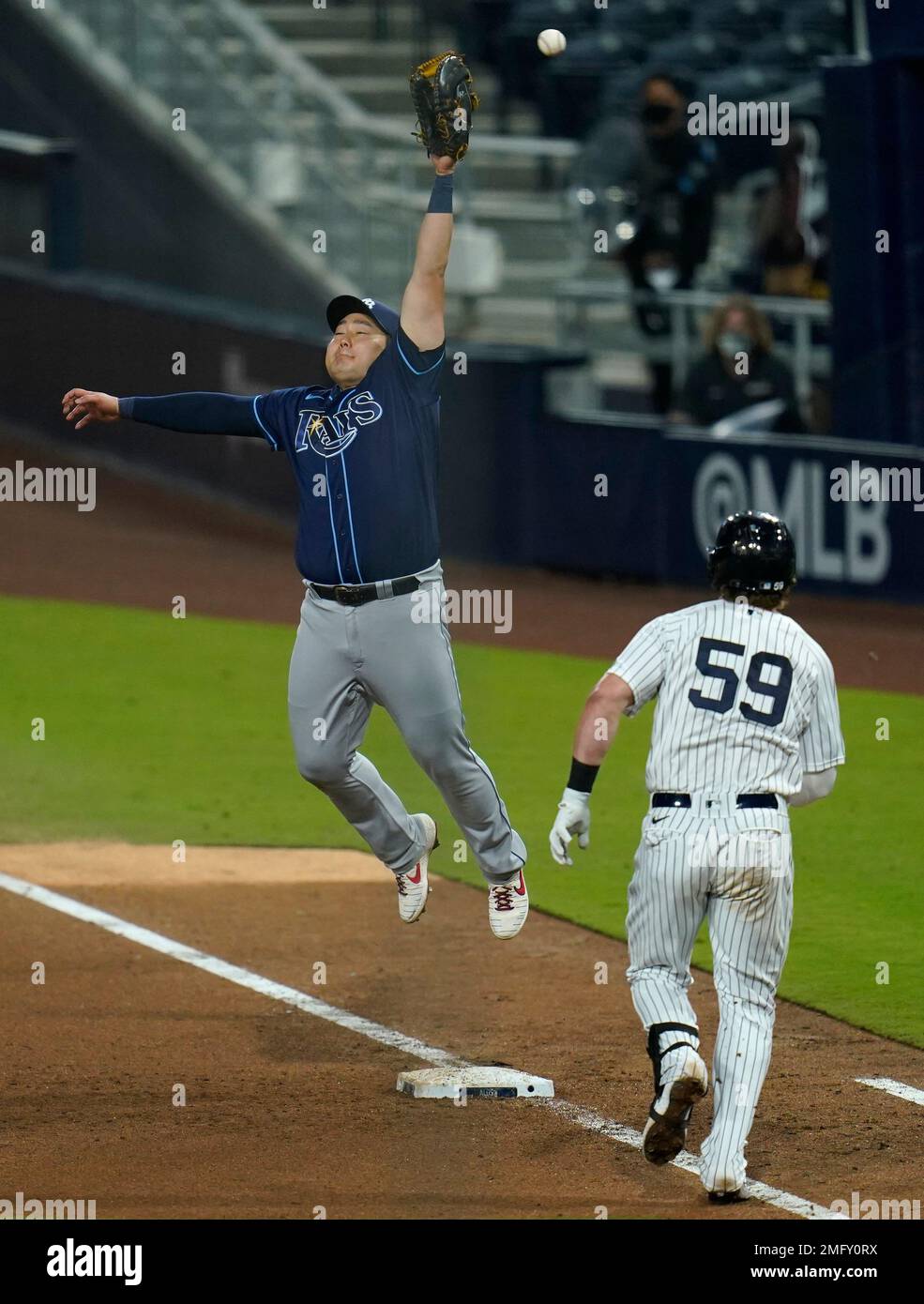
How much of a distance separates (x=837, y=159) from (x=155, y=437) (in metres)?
6.68

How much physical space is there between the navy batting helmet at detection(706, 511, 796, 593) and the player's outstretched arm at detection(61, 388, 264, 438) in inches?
68.2

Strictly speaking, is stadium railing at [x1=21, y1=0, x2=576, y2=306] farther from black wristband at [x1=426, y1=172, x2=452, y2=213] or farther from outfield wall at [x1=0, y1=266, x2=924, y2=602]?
black wristband at [x1=426, y1=172, x2=452, y2=213]

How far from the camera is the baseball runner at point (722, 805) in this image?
5410mm

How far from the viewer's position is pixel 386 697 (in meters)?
6.56

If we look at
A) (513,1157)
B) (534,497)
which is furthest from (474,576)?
(513,1157)

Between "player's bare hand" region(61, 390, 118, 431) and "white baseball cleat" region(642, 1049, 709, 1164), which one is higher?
"player's bare hand" region(61, 390, 118, 431)

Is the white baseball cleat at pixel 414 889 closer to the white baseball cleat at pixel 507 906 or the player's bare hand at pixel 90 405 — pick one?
the white baseball cleat at pixel 507 906

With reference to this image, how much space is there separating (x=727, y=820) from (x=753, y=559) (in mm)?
679

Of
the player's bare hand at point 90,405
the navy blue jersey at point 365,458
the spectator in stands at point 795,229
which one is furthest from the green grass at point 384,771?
the spectator in stands at point 795,229

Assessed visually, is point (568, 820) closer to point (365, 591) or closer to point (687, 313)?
point (365, 591)

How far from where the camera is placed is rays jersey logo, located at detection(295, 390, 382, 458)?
648 cm

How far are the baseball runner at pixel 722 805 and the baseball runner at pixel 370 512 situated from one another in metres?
1.09

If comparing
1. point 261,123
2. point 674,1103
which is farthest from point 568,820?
point 261,123

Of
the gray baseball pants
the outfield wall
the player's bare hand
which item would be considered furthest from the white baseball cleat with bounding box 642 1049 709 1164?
the outfield wall
